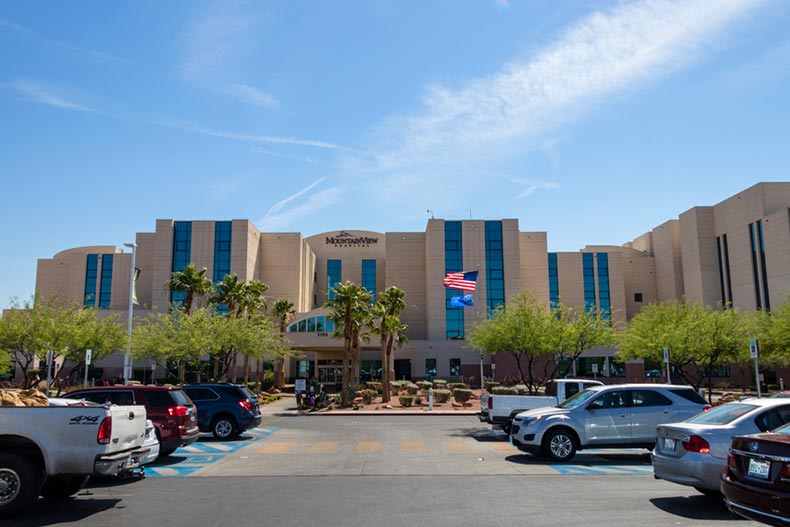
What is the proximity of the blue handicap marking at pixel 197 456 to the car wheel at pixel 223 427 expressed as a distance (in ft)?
0.95

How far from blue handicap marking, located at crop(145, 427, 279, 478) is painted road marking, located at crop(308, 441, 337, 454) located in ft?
6.63

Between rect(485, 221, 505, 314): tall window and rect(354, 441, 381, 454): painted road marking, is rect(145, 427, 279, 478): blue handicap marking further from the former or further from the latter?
rect(485, 221, 505, 314): tall window

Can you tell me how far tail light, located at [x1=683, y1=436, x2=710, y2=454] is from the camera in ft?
29.4

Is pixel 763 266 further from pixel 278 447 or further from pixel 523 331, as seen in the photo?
pixel 278 447

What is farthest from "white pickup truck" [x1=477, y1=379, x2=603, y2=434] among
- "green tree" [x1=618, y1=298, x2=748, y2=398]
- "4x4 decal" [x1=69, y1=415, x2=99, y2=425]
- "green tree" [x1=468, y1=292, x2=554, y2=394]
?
"4x4 decal" [x1=69, y1=415, x2=99, y2=425]

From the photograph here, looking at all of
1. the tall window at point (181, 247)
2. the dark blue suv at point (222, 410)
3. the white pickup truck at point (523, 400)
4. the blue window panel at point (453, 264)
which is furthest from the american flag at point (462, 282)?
the tall window at point (181, 247)

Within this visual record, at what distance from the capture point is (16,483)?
8.55 metres

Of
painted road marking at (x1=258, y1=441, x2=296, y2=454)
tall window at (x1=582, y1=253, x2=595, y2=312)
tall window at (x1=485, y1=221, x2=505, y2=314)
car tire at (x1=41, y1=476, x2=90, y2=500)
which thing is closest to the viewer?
car tire at (x1=41, y1=476, x2=90, y2=500)

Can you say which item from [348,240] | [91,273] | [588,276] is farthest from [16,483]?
[588,276]

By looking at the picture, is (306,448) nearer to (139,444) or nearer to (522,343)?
(139,444)

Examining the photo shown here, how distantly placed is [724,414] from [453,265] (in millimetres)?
57257

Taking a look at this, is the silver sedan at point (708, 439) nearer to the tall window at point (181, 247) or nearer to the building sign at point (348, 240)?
the tall window at point (181, 247)

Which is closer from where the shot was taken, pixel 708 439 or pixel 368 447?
pixel 708 439

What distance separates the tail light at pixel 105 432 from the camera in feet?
28.7
